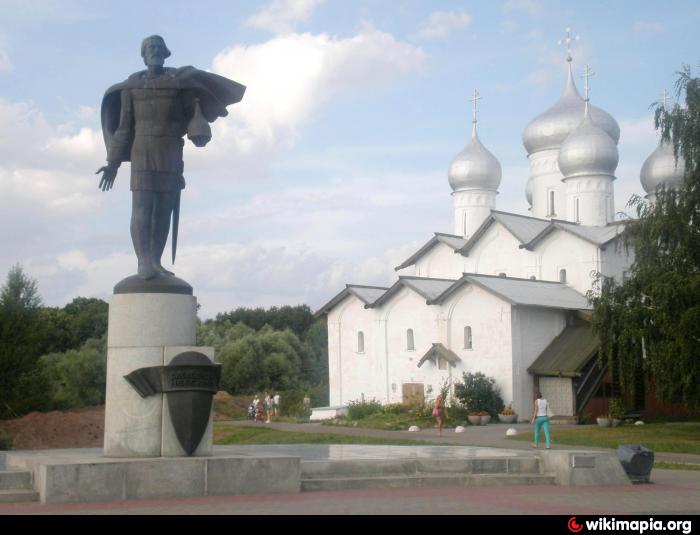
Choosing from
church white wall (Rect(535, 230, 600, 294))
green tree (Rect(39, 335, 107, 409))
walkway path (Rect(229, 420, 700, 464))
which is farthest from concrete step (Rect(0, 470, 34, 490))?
green tree (Rect(39, 335, 107, 409))

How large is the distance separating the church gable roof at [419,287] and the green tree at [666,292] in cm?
1278

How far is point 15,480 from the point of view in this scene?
11062mm

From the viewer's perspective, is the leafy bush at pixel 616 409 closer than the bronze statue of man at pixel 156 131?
No

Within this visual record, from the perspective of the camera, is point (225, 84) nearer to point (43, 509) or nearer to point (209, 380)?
point (209, 380)

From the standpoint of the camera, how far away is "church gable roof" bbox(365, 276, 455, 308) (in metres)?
40.6

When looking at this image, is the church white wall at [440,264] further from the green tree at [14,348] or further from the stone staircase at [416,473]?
the stone staircase at [416,473]

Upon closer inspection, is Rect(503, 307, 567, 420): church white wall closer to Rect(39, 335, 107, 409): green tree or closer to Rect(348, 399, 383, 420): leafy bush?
Rect(348, 399, 383, 420): leafy bush

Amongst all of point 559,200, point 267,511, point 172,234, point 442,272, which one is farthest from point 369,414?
point 267,511

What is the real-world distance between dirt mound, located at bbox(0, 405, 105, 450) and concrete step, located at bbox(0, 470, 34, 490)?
17608mm

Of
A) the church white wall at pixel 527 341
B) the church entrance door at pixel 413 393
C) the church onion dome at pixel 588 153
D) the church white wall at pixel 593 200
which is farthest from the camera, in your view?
the church white wall at pixel 593 200

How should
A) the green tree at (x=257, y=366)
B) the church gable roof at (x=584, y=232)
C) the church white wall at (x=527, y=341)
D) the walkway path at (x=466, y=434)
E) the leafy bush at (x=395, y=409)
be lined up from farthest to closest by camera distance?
the green tree at (x=257, y=366) → the church gable roof at (x=584, y=232) → the church white wall at (x=527, y=341) → the leafy bush at (x=395, y=409) → the walkway path at (x=466, y=434)

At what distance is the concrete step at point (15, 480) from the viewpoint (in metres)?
11.0

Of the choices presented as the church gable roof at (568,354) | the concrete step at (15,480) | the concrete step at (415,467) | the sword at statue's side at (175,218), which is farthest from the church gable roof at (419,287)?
the concrete step at (15,480)
